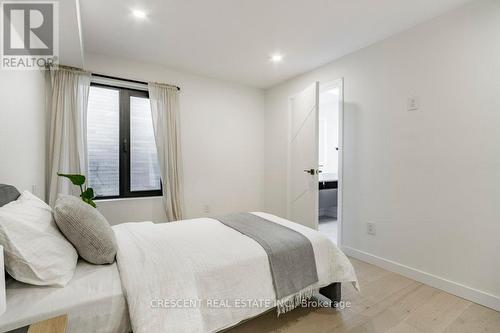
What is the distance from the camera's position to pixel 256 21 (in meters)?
2.23

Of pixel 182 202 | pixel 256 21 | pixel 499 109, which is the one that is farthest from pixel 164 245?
pixel 499 109

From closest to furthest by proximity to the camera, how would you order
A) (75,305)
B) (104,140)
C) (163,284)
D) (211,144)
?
(75,305) < (163,284) < (104,140) < (211,144)

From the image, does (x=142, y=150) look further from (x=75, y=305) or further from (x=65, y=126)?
(x=75, y=305)

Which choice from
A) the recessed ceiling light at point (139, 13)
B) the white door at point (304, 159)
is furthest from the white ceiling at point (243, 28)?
the white door at point (304, 159)

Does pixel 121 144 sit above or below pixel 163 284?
above

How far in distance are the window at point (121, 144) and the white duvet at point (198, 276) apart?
4.72 feet

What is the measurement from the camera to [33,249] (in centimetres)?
105

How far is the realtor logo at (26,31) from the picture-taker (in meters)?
1.61

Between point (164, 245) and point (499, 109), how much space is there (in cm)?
271

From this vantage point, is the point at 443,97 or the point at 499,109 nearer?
the point at 499,109

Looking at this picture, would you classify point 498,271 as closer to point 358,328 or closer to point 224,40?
point 358,328

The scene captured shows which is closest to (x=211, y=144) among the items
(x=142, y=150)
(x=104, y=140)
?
(x=142, y=150)

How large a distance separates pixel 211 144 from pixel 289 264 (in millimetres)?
2543

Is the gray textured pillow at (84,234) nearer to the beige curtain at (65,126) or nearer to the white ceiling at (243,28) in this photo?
the beige curtain at (65,126)
